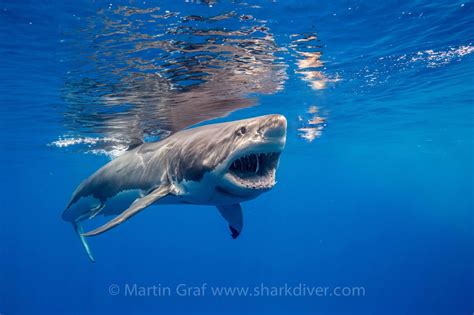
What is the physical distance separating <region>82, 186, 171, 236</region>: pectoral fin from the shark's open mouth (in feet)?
4.61

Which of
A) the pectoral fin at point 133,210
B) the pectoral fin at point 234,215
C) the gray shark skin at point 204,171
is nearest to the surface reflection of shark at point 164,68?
the gray shark skin at point 204,171

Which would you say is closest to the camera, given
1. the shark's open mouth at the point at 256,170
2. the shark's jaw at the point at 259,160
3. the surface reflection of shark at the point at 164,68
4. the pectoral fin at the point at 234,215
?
the shark's jaw at the point at 259,160

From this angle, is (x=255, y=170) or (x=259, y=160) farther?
(x=255, y=170)

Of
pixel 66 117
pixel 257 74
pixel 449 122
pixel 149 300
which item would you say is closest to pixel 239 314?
pixel 149 300

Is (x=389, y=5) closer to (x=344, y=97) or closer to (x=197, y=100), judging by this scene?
(x=197, y=100)

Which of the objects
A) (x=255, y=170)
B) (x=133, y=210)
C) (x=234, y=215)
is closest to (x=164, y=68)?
(x=234, y=215)

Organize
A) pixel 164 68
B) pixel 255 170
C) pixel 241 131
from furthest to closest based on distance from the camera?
pixel 164 68 → pixel 255 170 → pixel 241 131

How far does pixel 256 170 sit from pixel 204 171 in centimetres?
72

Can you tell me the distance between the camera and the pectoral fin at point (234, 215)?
6945 mm

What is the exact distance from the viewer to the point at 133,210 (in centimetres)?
489

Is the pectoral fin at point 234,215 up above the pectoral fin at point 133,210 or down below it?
below

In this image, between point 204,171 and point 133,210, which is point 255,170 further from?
point 133,210

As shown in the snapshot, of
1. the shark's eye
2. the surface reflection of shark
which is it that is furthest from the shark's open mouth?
the surface reflection of shark

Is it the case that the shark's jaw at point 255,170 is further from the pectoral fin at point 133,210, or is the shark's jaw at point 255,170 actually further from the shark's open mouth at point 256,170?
the pectoral fin at point 133,210
